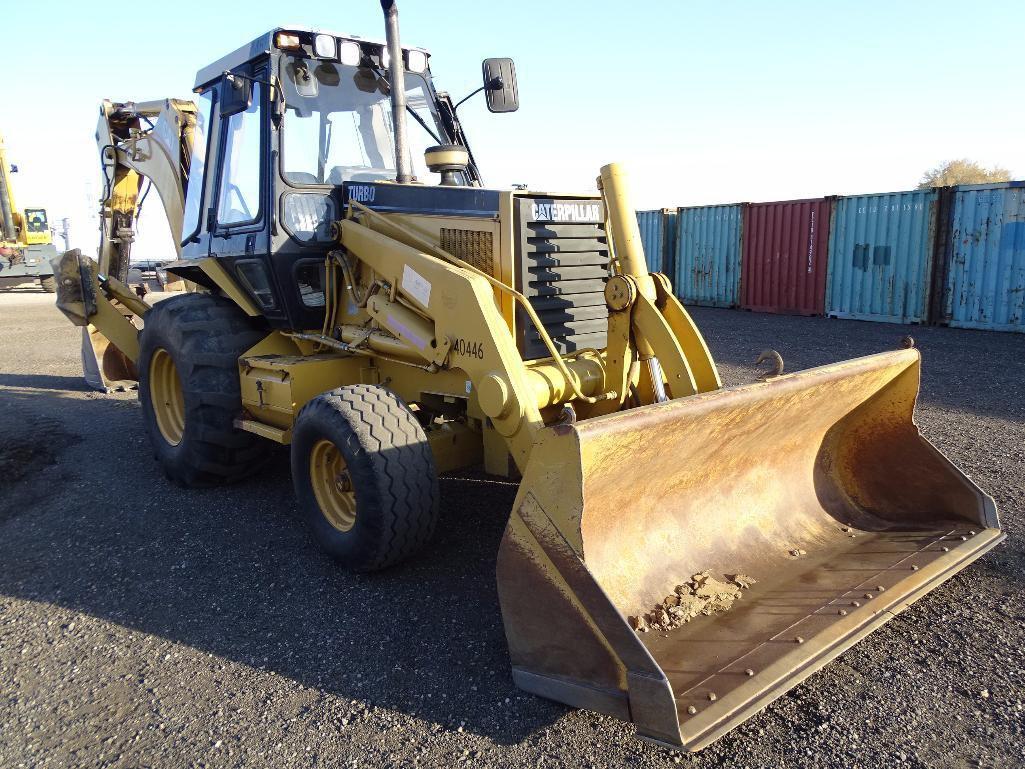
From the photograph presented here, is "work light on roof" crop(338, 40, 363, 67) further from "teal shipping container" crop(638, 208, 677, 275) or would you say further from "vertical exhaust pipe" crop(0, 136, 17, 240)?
"vertical exhaust pipe" crop(0, 136, 17, 240)

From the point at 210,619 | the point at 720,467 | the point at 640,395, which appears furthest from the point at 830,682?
the point at 210,619

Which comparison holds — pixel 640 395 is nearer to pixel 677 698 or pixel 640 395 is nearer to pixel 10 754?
pixel 677 698

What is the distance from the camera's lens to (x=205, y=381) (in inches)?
203

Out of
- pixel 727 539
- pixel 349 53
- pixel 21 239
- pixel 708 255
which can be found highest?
pixel 349 53

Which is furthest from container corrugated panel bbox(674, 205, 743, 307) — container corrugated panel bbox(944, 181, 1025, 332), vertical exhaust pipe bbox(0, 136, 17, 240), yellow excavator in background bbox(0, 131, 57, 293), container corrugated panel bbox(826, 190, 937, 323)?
vertical exhaust pipe bbox(0, 136, 17, 240)

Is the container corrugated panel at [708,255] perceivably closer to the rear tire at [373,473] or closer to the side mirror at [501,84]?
the side mirror at [501,84]

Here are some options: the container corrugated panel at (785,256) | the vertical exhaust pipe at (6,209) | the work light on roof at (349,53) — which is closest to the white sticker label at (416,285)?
the work light on roof at (349,53)

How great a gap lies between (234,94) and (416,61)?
1306 millimetres

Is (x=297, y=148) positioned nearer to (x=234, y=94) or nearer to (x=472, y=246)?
(x=234, y=94)

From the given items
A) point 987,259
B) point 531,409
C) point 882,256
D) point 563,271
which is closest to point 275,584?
point 531,409

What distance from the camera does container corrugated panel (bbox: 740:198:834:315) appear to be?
15680 mm

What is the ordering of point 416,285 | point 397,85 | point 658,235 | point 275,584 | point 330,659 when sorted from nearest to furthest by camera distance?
point 330,659, point 275,584, point 416,285, point 397,85, point 658,235

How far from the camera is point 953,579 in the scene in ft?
12.6

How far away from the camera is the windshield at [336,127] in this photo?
16.1 feet
